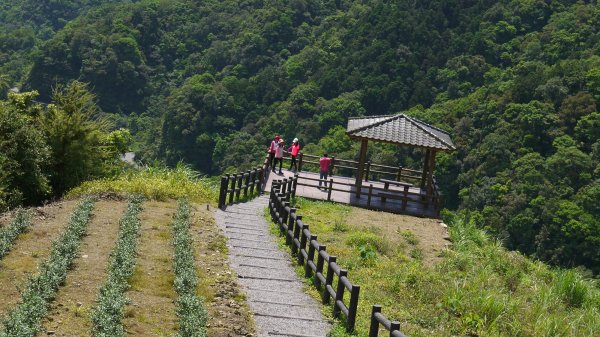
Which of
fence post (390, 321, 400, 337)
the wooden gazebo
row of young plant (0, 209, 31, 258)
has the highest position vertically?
the wooden gazebo

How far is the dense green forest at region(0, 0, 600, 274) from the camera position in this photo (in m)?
45.6

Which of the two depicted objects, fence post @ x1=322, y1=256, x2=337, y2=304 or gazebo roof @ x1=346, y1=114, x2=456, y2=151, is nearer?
fence post @ x1=322, y1=256, x2=337, y2=304

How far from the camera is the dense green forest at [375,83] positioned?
45562 mm

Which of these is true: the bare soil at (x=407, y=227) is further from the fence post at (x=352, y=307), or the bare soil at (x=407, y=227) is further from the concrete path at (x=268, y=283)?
the fence post at (x=352, y=307)

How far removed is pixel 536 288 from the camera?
16.7 m

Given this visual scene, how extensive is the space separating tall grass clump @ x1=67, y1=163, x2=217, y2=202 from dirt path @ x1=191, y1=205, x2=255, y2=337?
140 inches

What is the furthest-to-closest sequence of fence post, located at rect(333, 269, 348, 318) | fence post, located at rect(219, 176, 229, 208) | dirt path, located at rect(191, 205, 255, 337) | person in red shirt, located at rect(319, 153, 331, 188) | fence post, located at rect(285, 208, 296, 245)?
person in red shirt, located at rect(319, 153, 331, 188) < fence post, located at rect(219, 176, 229, 208) < fence post, located at rect(285, 208, 296, 245) < fence post, located at rect(333, 269, 348, 318) < dirt path, located at rect(191, 205, 255, 337)

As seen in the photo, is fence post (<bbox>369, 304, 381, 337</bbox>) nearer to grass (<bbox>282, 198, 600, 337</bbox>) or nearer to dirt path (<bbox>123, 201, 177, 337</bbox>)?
grass (<bbox>282, 198, 600, 337</bbox>)

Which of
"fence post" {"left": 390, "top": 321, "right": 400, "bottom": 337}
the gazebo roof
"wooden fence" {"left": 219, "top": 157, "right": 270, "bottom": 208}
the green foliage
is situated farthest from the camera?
the gazebo roof

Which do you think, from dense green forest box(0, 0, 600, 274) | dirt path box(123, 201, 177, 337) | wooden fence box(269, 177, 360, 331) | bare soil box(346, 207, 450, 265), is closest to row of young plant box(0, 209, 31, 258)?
dirt path box(123, 201, 177, 337)

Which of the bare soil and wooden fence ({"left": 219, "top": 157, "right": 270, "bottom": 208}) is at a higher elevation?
wooden fence ({"left": 219, "top": 157, "right": 270, "bottom": 208})

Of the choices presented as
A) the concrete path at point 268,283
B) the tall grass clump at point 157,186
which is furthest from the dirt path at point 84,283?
the tall grass clump at point 157,186

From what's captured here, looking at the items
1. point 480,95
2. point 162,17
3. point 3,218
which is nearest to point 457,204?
point 480,95

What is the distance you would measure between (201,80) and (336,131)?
23150 mm
